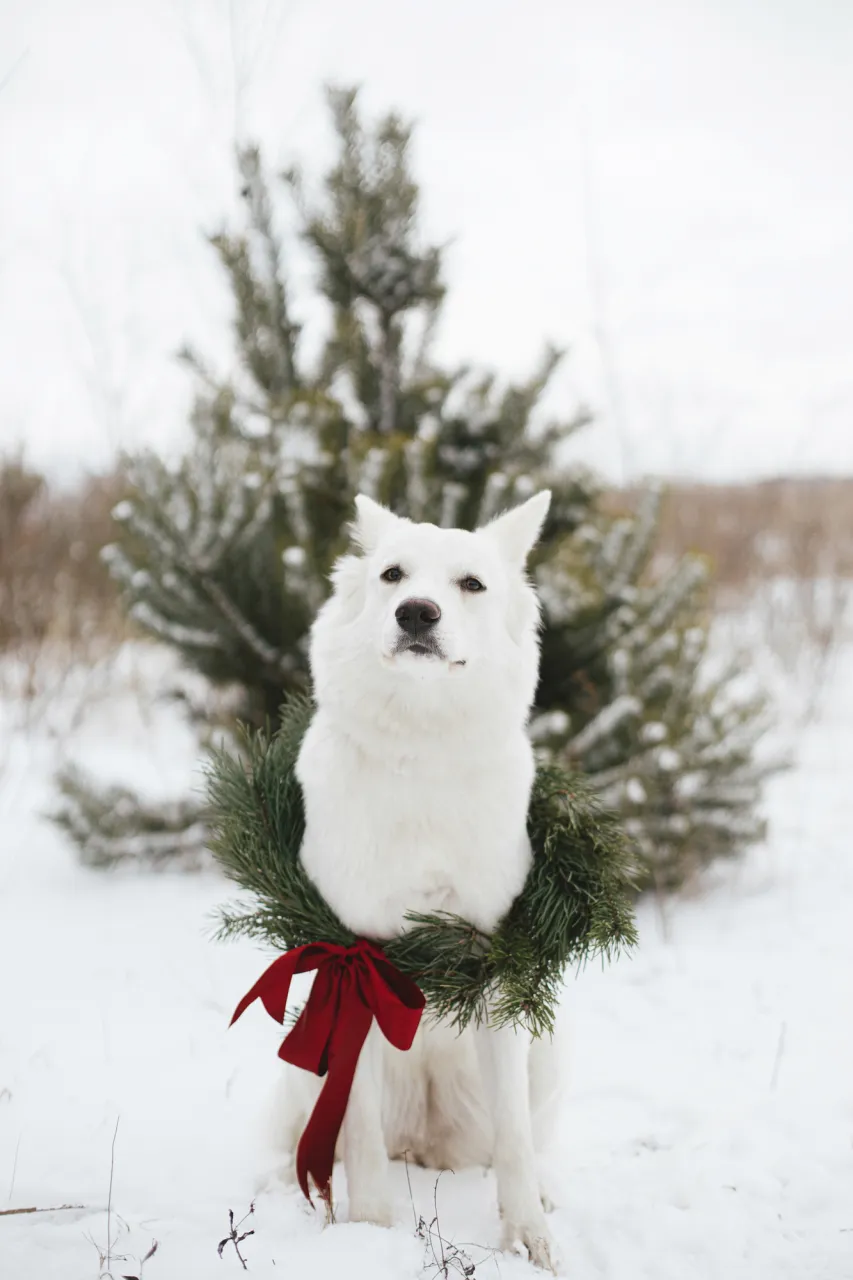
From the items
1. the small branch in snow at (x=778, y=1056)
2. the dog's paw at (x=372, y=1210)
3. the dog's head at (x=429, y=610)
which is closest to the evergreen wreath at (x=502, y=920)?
the dog's head at (x=429, y=610)

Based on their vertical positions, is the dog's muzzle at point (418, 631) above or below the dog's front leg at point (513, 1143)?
above

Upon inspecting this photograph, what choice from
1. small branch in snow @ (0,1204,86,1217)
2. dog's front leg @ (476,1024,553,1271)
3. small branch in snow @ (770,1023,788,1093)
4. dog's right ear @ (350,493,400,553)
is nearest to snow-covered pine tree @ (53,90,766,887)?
small branch in snow @ (770,1023,788,1093)

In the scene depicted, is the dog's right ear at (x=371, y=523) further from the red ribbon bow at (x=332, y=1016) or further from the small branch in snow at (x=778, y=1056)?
the small branch in snow at (x=778, y=1056)

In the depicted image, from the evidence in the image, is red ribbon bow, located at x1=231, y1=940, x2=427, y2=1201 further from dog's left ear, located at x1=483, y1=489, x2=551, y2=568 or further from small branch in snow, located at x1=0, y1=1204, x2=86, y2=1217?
dog's left ear, located at x1=483, y1=489, x2=551, y2=568

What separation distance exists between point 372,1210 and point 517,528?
5.92 ft

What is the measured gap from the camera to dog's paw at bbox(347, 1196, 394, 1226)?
219cm

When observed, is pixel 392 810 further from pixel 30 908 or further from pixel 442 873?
pixel 30 908

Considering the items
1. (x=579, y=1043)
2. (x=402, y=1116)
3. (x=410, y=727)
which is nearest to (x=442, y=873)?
(x=410, y=727)

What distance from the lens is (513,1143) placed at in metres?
2.21

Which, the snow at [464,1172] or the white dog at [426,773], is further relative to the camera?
the snow at [464,1172]

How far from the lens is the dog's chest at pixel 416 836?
6.97ft

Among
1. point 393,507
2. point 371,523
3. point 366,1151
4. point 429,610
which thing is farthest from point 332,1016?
point 393,507

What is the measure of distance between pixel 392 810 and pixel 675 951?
285cm

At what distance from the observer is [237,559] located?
191 inches
